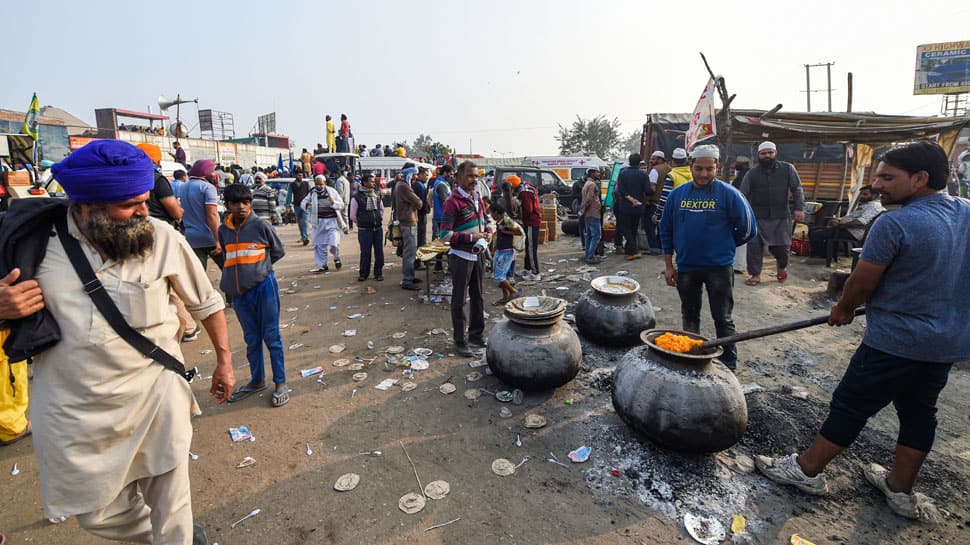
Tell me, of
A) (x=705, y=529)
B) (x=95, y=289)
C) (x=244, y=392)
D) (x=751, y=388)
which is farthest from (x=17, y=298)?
(x=751, y=388)

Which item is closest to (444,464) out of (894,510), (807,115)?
(894,510)

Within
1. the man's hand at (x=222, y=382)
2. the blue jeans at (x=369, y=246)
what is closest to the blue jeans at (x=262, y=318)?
the man's hand at (x=222, y=382)

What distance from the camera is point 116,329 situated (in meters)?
1.70

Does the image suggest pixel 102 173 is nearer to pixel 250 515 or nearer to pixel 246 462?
pixel 250 515

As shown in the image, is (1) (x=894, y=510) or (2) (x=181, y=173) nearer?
(1) (x=894, y=510)

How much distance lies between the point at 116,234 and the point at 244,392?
9.16ft

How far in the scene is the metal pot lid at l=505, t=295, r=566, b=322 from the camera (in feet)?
12.5

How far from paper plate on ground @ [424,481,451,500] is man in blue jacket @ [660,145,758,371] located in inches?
109

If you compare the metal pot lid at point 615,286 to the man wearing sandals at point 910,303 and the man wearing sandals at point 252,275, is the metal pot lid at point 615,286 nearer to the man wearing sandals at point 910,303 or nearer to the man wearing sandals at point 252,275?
the man wearing sandals at point 910,303

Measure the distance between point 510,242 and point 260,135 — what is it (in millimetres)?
39064

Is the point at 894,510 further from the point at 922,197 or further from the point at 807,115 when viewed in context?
the point at 807,115

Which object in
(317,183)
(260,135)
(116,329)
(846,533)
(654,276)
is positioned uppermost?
(260,135)

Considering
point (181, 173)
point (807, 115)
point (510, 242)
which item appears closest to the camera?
point (510, 242)

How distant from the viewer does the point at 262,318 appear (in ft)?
12.6
